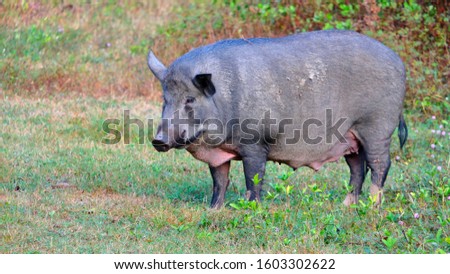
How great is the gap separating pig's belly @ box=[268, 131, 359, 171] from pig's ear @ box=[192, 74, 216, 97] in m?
0.82

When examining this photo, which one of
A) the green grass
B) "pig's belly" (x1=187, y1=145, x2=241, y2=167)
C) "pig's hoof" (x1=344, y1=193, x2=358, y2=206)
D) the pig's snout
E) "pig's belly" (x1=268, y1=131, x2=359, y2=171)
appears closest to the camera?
the green grass

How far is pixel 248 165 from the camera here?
296 inches

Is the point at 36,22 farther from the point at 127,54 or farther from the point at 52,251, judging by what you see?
the point at 52,251

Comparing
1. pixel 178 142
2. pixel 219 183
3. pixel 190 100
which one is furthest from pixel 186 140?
pixel 219 183

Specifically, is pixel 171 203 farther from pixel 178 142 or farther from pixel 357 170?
pixel 357 170

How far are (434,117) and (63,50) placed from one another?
5.74m

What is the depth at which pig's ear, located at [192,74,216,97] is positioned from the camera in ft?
23.7

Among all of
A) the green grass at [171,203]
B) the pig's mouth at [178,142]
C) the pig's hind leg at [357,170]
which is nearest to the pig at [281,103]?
the pig's mouth at [178,142]

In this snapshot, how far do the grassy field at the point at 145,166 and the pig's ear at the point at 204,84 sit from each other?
0.96 metres

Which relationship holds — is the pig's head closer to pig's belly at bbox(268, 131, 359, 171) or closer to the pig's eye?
the pig's eye

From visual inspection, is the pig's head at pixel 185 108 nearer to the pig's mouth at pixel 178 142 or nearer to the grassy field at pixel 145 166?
the pig's mouth at pixel 178 142

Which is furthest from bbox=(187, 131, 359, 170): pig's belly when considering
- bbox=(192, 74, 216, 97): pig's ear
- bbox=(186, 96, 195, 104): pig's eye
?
bbox=(192, 74, 216, 97): pig's ear

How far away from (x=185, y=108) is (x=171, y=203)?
990mm

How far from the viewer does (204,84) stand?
7273 mm
